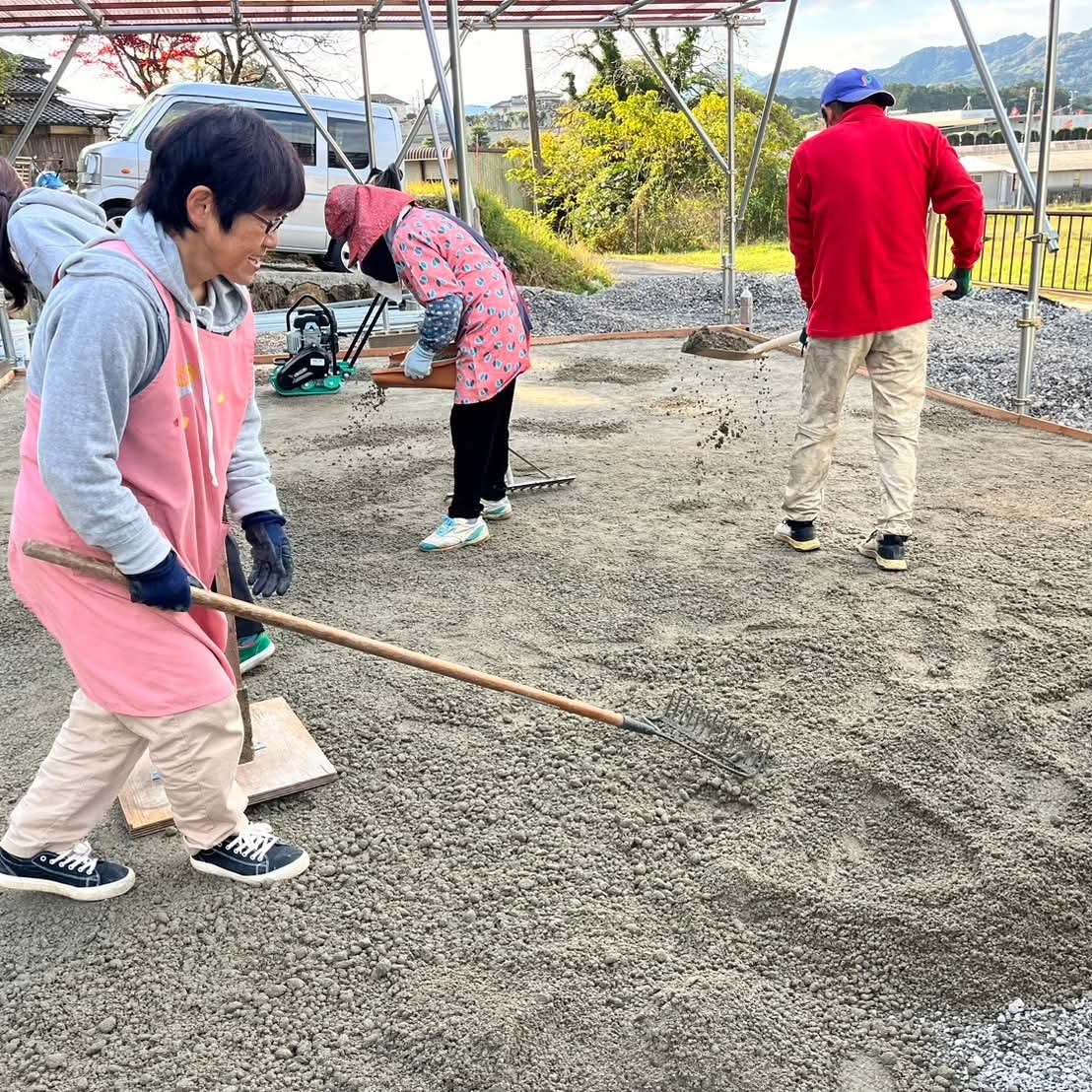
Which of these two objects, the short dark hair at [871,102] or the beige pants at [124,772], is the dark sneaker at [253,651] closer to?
the beige pants at [124,772]

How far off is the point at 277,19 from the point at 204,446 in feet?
24.3

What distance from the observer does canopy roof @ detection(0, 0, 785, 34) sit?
7.18m

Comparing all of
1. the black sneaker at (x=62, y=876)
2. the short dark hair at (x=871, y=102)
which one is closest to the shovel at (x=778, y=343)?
the short dark hair at (x=871, y=102)

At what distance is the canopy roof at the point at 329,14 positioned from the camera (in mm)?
7176

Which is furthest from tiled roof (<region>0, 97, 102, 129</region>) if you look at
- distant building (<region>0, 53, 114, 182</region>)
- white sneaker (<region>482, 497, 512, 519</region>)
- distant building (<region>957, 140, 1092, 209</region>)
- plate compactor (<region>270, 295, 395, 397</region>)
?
distant building (<region>957, 140, 1092, 209</region>)

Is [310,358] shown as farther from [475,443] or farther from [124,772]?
[124,772]

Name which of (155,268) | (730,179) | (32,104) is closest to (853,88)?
(155,268)

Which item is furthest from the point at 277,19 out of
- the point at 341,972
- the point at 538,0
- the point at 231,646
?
the point at 341,972

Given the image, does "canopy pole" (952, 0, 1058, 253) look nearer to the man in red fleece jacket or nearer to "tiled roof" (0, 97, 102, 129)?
the man in red fleece jacket

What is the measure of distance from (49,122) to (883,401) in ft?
79.9

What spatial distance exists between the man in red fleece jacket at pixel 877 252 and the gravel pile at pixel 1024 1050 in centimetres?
215

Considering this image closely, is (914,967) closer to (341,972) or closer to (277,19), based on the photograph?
(341,972)

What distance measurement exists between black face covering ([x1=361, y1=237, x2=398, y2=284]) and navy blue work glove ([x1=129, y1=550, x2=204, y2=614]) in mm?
2178

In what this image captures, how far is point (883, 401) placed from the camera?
3760mm
